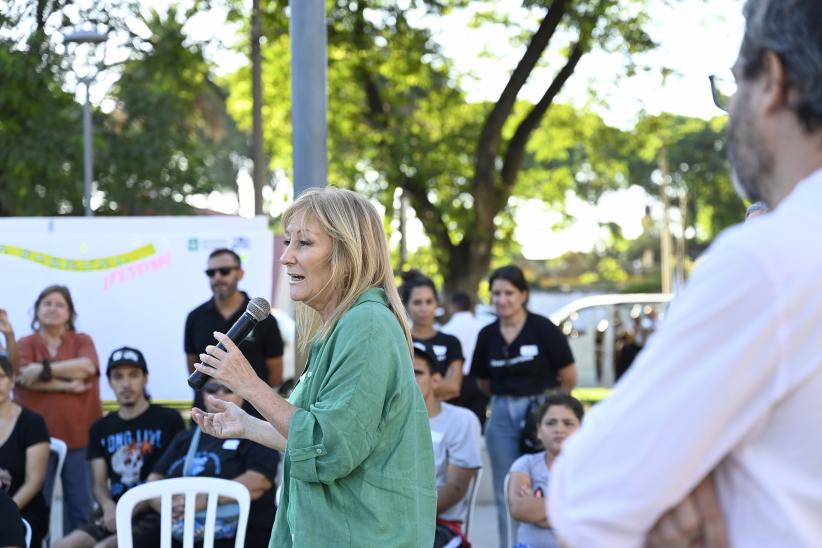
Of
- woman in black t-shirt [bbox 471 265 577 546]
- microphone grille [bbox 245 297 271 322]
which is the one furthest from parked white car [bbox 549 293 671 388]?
microphone grille [bbox 245 297 271 322]

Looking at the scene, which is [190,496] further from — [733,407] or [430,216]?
[430,216]

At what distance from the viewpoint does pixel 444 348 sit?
725 cm

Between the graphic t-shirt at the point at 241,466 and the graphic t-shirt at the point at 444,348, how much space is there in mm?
1394

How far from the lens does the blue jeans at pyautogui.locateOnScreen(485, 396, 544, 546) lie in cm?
686

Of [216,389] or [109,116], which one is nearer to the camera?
[216,389]

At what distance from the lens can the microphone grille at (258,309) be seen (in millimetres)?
3271

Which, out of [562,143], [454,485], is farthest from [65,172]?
[454,485]

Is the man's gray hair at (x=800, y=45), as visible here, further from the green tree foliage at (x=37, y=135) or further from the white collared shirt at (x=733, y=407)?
the green tree foliage at (x=37, y=135)

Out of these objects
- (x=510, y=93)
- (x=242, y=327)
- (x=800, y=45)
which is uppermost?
(x=510, y=93)

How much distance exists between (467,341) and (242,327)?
→ 6433 mm

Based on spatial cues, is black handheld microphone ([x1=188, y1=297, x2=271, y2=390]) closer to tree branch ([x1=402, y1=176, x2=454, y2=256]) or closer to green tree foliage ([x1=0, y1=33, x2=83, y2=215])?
green tree foliage ([x1=0, y1=33, x2=83, y2=215])

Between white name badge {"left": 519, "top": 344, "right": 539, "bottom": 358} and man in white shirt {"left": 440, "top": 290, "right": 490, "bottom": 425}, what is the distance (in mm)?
661

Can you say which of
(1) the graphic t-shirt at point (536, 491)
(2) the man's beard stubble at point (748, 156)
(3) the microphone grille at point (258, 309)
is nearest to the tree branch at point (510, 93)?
(1) the graphic t-shirt at point (536, 491)

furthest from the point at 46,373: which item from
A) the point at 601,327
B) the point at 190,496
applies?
the point at 601,327
